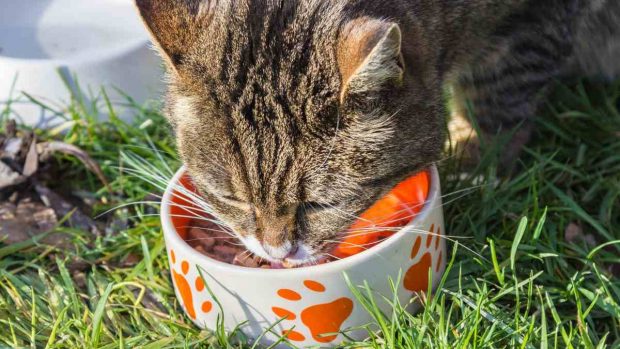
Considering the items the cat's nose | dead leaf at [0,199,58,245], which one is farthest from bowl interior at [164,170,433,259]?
dead leaf at [0,199,58,245]

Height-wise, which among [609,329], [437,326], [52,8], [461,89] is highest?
[52,8]

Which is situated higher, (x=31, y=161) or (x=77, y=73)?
(x=77, y=73)

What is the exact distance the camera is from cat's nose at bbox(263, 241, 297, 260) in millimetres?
1864

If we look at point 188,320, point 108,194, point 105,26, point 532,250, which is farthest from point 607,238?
point 105,26

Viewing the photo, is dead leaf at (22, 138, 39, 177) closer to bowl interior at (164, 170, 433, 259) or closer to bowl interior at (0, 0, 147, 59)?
bowl interior at (0, 0, 147, 59)

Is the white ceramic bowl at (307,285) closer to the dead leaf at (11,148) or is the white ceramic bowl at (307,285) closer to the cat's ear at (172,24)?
the cat's ear at (172,24)

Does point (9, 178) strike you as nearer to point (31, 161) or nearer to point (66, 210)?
point (31, 161)

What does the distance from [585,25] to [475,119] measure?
1.67ft

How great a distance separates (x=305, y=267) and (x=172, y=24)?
0.65 metres

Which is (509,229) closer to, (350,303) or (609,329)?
(609,329)

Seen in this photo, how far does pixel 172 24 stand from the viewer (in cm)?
173

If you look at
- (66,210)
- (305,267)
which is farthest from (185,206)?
(66,210)

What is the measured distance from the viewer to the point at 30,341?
2.02 meters

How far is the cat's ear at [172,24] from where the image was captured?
1703 millimetres
